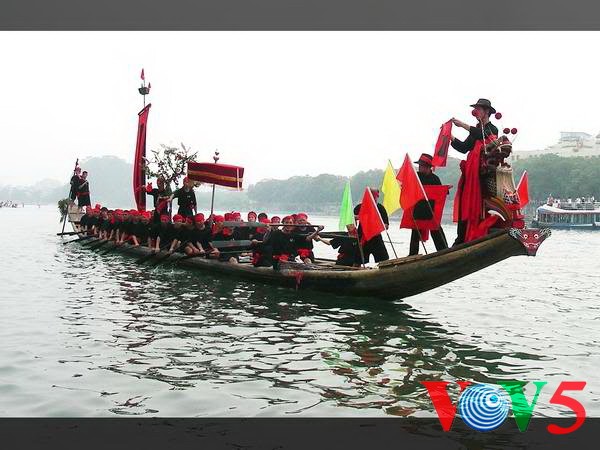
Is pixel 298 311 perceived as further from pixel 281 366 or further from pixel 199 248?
pixel 199 248

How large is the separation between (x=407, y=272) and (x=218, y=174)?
7.71m

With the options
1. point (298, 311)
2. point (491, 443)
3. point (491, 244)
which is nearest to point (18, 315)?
point (298, 311)

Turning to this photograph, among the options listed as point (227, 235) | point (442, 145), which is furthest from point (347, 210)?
point (227, 235)

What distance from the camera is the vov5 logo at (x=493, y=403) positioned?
649 centimetres

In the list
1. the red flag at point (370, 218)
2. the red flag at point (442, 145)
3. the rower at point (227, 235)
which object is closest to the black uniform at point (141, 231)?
the rower at point (227, 235)

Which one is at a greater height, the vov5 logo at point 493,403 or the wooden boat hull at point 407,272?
the wooden boat hull at point 407,272

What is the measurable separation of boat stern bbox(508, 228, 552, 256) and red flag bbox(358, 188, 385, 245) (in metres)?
3.25

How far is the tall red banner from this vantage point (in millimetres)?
26531

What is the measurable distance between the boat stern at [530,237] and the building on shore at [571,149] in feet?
406

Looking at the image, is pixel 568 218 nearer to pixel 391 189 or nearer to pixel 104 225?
pixel 104 225

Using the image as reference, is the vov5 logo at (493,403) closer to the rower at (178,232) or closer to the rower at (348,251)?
the rower at (348,251)

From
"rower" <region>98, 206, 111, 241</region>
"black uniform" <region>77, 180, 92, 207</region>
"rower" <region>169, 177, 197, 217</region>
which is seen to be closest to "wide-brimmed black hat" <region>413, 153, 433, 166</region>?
"rower" <region>169, 177, 197, 217</region>

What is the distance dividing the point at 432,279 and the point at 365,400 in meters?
5.33

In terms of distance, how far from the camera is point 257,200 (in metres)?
179
